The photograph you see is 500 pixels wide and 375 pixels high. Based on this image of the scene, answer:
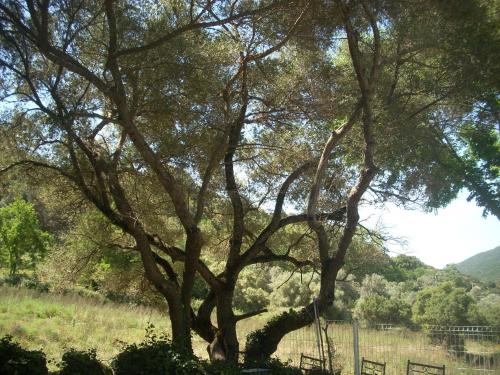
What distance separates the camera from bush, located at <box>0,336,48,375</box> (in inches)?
221

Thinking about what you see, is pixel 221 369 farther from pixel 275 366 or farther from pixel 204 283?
pixel 204 283

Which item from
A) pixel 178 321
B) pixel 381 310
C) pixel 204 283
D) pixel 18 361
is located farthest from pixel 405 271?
pixel 18 361

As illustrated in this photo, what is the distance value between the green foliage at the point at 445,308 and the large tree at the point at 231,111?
1034 centimetres

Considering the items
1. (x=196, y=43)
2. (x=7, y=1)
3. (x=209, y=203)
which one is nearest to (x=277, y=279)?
(x=209, y=203)

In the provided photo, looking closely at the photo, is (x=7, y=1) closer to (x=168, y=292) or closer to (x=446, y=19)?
(x=168, y=292)

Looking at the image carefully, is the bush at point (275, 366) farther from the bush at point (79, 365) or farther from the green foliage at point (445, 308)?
the green foliage at point (445, 308)

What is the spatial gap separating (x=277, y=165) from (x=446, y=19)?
443 cm

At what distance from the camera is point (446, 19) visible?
26.8ft

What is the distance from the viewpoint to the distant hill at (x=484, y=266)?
4446 cm

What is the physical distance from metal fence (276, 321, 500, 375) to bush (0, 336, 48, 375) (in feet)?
16.4

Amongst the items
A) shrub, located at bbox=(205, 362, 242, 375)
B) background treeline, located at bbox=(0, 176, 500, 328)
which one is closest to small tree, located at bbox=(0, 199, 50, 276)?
background treeline, located at bbox=(0, 176, 500, 328)

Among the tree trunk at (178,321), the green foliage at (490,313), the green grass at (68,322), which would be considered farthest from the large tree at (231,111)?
the green foliage at (490,313)

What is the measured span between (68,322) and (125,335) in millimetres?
2152

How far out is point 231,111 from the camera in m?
9.70
